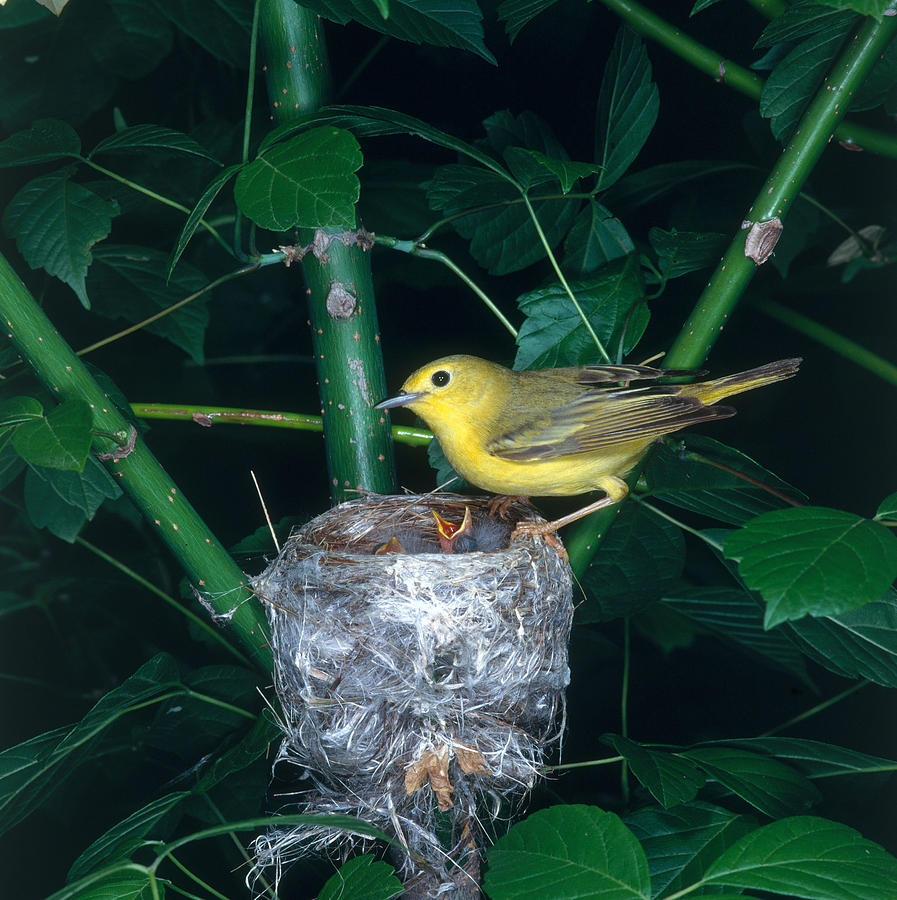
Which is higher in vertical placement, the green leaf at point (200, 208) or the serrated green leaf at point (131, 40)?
the serrated green leaf at point (131, 40)

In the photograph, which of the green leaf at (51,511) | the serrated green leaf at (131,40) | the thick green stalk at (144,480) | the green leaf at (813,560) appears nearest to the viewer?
the green leaf at (813,560)

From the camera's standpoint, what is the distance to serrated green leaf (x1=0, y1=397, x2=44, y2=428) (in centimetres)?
182

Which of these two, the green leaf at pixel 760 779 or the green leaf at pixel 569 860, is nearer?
the green leaf at pixel 569 860

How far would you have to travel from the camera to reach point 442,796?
2.24 m

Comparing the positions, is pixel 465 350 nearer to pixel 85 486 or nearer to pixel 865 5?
pixel 85 486

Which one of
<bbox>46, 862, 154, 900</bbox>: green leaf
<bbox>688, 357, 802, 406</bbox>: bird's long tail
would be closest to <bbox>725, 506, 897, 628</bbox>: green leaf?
<bbox>688, 357, 802, 406</bbox>: bird's long tail

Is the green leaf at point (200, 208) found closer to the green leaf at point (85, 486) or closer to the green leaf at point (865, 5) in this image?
the green leaf at point (85, 486)

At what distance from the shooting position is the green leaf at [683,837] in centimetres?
188

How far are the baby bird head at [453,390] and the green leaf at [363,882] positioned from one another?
158cm

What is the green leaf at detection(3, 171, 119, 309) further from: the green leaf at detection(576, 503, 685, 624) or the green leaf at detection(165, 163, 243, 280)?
the green leaf at detection(576, 503, 685, 624)

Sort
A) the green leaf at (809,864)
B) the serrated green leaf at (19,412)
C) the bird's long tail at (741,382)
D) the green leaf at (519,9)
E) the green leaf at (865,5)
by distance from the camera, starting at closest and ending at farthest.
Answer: the green leaf at (809,864)
the green leaf at (865,5)
the serrated green leaf at (19,412)
the green leaf at (519,9)
the bird's long tail at (741,382)

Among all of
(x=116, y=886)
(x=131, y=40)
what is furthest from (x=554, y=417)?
(x=131, y=40)

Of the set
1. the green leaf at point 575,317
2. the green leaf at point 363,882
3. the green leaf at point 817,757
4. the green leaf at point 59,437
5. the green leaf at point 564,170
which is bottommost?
the green leaf at point 817,757

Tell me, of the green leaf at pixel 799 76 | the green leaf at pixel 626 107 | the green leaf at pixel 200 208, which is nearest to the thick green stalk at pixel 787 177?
the green leaf at pixel 799 76
